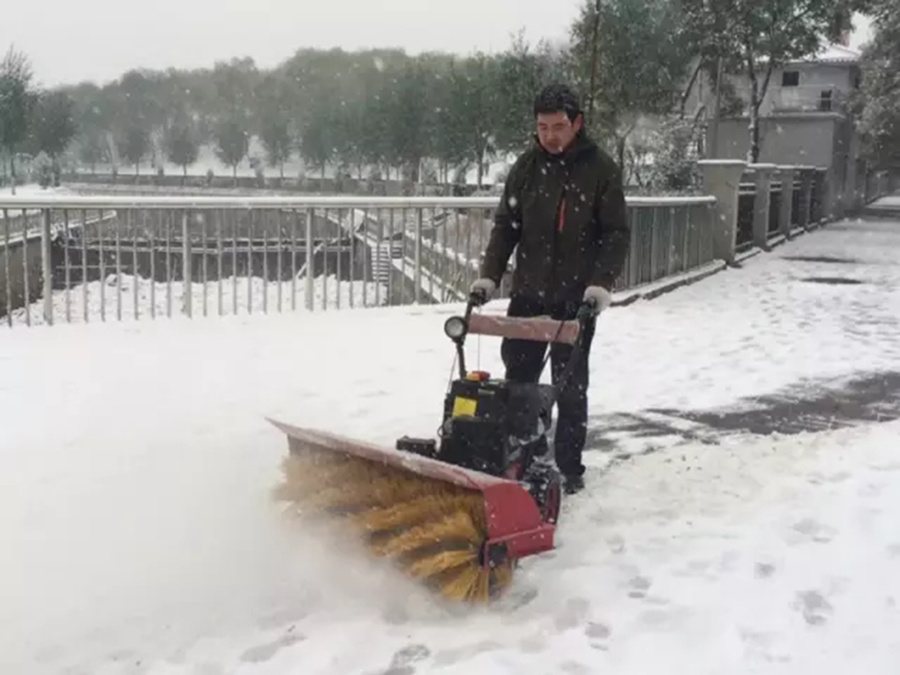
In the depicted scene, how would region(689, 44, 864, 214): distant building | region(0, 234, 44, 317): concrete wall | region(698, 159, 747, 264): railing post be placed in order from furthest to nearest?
region(689, 44, 864, 214): distant building → region(698, 159, 747, 264): railing post → region(0, 234, 44, 317): concrete wall

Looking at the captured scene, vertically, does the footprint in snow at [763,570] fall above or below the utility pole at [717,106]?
below

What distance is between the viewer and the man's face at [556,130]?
4.05 metres

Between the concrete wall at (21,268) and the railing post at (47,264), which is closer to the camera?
the railing post at (47,264)

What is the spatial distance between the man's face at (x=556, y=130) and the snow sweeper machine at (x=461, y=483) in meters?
0.74

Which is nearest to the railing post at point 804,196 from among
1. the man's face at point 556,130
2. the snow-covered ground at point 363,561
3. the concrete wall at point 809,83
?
the snow-covered ground at point 363,561

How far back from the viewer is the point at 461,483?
10.3ft

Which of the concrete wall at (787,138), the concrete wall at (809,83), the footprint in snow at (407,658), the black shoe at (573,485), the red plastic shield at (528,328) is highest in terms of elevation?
the concrete wall at (809,83)

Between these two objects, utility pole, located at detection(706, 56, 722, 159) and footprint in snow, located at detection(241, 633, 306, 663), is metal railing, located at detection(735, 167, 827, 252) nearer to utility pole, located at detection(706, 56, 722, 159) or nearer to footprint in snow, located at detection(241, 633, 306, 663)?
utility pole, located at detection(706, 56, 722, 159)

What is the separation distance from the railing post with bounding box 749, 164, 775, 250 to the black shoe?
49.4 feet

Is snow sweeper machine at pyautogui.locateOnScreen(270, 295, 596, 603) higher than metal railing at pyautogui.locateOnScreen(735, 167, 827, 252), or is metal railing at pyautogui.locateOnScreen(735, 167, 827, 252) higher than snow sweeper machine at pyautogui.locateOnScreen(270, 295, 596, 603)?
metal railing at pyautogui.locateOnScreen(735, 167, 827, 252)

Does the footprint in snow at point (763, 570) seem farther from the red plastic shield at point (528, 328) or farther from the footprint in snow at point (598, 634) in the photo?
the red plastic shield at point (528, 328)

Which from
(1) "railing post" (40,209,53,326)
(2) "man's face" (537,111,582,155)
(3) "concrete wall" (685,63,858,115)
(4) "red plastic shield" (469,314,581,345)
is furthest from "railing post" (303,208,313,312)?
(3) "concrete wall" (685,63,858,115)

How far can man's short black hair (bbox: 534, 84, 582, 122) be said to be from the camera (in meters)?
4.02

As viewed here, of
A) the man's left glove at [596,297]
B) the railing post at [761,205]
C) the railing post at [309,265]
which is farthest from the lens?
the railing post at [761,205]
